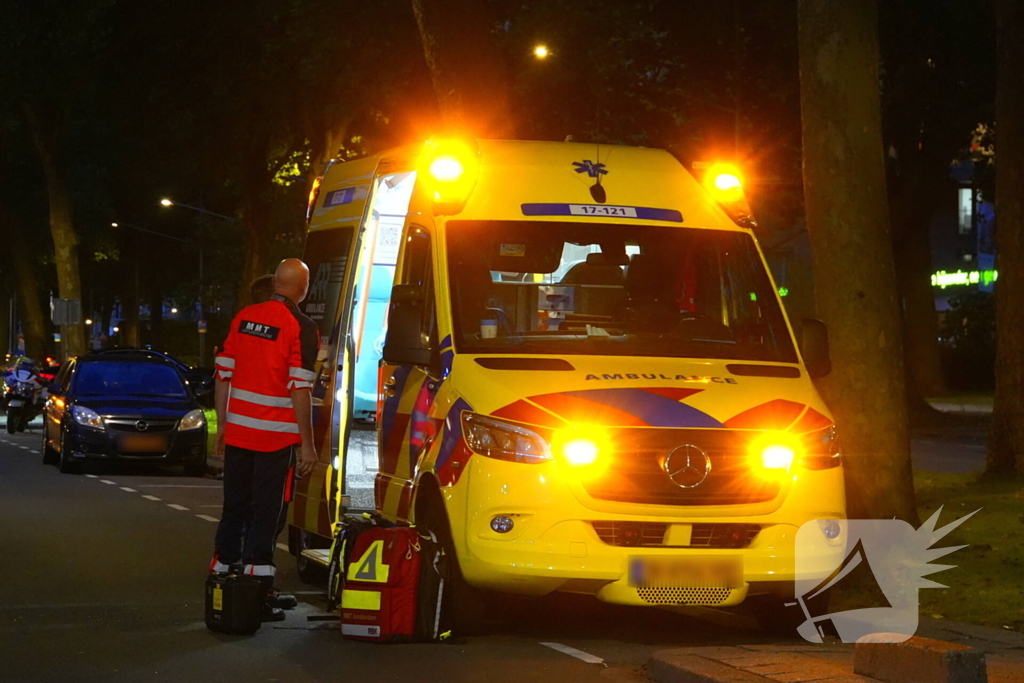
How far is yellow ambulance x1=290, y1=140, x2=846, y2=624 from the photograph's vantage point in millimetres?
8438

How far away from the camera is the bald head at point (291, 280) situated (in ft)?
31.9

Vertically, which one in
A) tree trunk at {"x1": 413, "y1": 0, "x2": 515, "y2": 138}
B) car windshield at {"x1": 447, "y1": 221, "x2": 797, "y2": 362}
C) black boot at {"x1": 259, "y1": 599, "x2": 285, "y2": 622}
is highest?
tree trunk at {"x1": 413, "y1": 0, "x2": 515, "y2": 138}

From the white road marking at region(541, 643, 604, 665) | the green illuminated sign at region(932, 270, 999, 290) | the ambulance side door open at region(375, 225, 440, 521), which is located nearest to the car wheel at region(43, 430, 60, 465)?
the ambulance side door open at region(375, 225, 440, 521)

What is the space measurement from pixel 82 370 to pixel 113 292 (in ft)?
189

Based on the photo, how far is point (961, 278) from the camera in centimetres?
7494

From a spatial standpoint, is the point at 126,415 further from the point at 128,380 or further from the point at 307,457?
the point at 307,457

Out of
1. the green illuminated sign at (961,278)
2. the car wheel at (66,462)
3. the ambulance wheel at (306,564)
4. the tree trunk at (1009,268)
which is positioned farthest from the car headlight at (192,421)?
the green illuminated sign at (961,278)

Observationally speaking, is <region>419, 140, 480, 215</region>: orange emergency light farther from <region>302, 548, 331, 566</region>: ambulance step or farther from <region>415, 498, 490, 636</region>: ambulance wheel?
<region>302, 548, 331, 566</region>: ambulance step

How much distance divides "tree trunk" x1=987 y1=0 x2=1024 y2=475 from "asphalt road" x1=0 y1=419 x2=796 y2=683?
8.08 m

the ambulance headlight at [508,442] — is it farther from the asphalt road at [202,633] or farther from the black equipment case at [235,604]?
the black equipment case at [235,604]

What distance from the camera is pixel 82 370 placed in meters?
24.1

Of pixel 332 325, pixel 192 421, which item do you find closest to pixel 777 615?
pixel 332 325

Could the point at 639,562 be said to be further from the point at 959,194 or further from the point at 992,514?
the point at 959,194

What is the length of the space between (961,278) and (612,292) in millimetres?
67775
